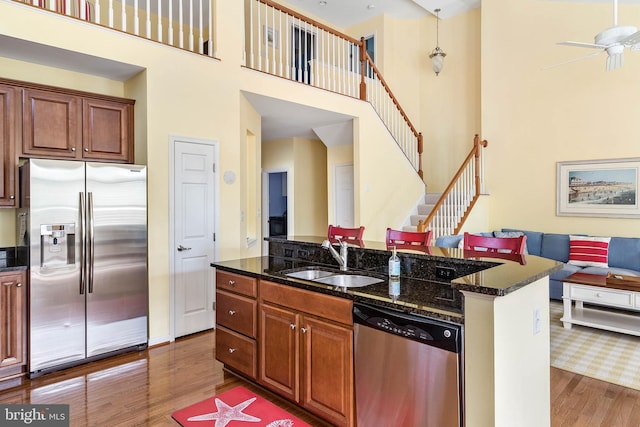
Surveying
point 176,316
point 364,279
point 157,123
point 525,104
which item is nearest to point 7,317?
point 176,316

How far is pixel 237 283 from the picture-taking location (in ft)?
9.45

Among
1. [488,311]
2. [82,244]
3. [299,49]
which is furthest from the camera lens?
[299,49]

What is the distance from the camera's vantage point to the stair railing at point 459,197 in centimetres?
574

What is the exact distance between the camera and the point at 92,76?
3.88 m

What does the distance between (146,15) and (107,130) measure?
234cm

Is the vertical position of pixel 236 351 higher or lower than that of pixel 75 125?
lower

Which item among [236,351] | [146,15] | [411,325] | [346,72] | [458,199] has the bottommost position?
[236,351]

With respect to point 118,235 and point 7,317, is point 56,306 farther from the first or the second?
point 118,235

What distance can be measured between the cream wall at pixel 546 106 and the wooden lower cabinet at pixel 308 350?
5267mm

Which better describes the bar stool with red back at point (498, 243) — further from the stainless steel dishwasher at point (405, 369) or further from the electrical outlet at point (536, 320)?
the stainless steel dishwasher at point (405, 369)

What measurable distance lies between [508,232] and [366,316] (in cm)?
505

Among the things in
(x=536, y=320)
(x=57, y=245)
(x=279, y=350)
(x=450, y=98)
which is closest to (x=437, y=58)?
(x=450, y=98)

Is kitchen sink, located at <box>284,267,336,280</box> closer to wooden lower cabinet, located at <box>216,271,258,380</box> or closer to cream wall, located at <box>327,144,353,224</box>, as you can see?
wooden lower cabinet, located at <box>216,271,258,380</box>

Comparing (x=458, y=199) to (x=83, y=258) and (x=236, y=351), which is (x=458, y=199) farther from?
(x=83, y=258)
